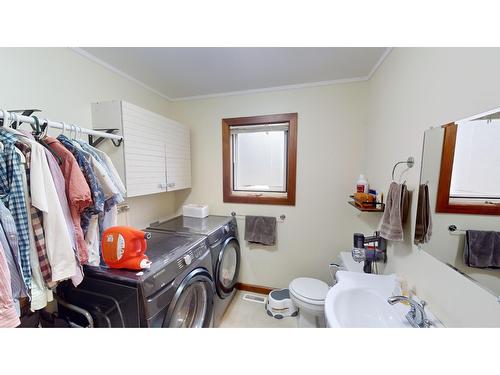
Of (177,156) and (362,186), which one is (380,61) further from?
(177,156)

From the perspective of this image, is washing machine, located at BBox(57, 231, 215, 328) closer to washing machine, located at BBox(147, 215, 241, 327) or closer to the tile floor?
washing machine, located at BBox(147, 215, 241, 327)

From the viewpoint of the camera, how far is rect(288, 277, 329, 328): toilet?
145cm

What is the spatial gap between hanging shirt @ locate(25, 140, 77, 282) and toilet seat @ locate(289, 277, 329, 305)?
1.51 metres

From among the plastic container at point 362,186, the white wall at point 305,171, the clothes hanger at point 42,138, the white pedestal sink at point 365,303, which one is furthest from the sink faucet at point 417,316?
the clothes hanger at point 42,138

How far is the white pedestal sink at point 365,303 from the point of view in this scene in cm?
93

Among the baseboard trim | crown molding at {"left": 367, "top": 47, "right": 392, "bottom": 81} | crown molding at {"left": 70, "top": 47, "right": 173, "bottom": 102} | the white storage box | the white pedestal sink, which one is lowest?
the baseboard trim

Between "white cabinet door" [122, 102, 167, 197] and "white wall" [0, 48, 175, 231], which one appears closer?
"white wall" [0, 48, 175, 231]

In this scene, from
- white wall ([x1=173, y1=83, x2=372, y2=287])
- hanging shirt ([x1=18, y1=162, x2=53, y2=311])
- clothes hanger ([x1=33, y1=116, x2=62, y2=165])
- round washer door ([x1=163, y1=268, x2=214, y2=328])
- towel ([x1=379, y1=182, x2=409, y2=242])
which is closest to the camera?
hanging shirt ([x1=18, y1=162, x2=53, y2=311])

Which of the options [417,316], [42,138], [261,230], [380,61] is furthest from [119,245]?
[380,61]

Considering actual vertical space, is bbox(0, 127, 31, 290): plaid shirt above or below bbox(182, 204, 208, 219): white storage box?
above

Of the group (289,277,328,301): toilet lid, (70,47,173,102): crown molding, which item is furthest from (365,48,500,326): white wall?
(70,47,173,102): crown molding

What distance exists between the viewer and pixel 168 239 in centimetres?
149
